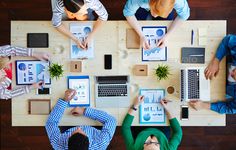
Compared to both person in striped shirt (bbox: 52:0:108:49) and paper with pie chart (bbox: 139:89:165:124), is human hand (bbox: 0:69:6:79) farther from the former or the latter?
paper with pie chart (bbox: 139:89:165:124)

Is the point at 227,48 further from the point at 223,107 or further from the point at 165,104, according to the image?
the point at 165,104

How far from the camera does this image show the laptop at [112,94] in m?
2.61

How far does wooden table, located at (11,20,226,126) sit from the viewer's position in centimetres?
260

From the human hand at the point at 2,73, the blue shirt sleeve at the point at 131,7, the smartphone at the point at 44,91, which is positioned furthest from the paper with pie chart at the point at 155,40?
the human hand at the point at 2,73

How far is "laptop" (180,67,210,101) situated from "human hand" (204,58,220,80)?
0.04 meters

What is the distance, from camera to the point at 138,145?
247 centimetres

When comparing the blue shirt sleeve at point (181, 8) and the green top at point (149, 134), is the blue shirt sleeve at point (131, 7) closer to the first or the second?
the blue shirt sleeve at point (181, 8)

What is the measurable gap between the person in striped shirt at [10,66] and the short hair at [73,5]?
630 mm

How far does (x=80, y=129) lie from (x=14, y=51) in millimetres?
826

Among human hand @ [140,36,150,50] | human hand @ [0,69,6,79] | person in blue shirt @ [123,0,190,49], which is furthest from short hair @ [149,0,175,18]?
human hand @ [0,69,6,79]

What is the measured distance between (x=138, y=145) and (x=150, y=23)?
0.98 m

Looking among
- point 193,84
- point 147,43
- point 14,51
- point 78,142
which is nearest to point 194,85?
point 193,84

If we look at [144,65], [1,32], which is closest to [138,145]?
[144,65]

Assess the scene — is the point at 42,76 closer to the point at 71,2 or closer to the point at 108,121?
the point at 108,121
